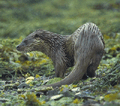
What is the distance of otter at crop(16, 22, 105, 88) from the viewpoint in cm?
381

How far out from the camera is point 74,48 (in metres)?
4.06

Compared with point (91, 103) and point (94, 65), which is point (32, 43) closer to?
point (94, 65)

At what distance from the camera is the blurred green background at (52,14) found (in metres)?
10.8

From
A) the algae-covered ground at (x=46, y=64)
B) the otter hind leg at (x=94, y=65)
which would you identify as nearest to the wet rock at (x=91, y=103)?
the algae-covered ground at (x=46, y=64)

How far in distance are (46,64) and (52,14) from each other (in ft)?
28.7

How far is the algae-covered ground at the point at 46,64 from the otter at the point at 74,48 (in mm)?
216

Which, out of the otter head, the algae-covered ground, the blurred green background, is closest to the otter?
the otter head

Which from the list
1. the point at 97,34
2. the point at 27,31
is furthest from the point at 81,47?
the point at 27,31

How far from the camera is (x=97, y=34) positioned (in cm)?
389

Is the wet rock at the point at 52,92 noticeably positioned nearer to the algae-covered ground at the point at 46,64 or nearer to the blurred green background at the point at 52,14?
Result: the algae-covered ground at the point at 46,64

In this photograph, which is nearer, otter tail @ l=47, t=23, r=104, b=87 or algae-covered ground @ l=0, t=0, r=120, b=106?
algae-covered ground @ l=0, t=0, r=120, b=106

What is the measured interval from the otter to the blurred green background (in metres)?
5.01

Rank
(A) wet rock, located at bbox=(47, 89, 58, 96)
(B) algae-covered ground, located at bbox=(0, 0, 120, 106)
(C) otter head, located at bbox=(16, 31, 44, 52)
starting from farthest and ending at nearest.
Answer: (C) otter head, located at bbox=(16, 31, 44, 52), (A) wet rock, located at bbox=(47, 89, 58, 96), (B) algae-covered ground, located at bbox=(0, 0, 120, 106)

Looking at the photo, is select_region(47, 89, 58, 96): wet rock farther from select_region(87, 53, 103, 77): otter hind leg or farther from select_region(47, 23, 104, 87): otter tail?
select_region(87, 53, 103, 77): otter hind leg
